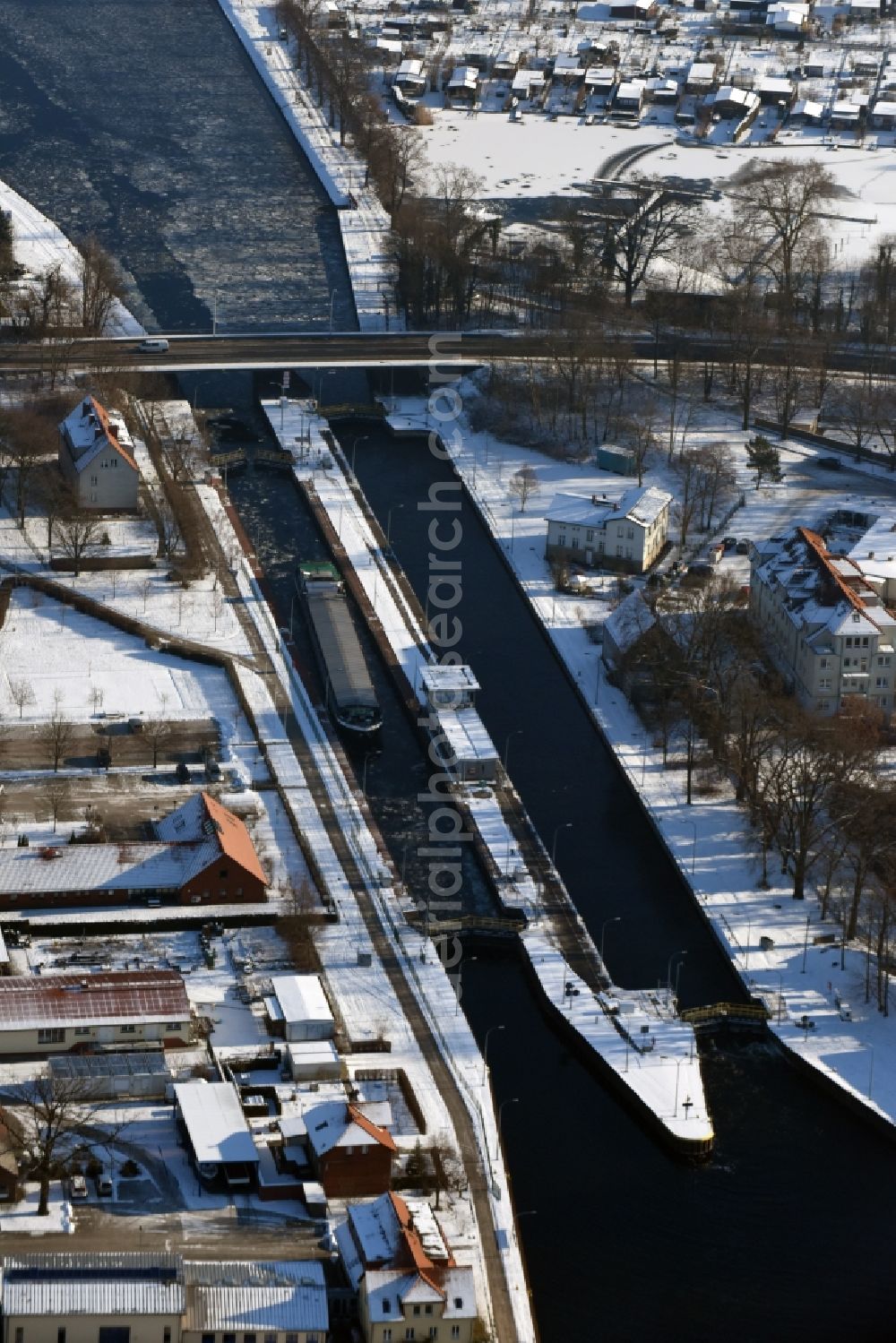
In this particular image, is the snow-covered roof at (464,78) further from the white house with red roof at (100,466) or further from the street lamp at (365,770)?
the street lamp at (365,770)

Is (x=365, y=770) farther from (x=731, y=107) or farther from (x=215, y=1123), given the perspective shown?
(x=731, y=107)

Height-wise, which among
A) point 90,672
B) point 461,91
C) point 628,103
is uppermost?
point 461,91

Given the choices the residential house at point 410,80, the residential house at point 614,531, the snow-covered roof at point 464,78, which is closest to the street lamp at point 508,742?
the residential house at point 614,531

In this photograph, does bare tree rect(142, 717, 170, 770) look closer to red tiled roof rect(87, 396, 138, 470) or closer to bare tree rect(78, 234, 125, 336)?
red tiled roof rect(87, 396, 138, 470)

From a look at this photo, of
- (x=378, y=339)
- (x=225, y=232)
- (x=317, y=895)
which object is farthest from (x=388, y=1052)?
(x=225, y=232)

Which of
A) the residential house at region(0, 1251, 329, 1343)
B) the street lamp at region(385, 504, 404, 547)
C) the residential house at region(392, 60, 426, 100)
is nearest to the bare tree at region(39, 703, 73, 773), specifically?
the street lamp at region(385, 504, 404, 547)

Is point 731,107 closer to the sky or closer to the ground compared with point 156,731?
closer to the sky

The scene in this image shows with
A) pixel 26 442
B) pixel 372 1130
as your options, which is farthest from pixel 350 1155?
pixel 26 442
